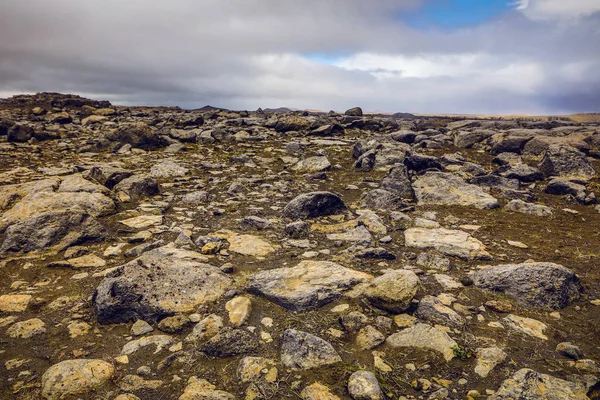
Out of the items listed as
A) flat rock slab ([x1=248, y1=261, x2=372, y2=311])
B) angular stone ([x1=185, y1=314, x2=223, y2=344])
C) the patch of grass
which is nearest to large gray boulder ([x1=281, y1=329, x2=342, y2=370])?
flat rock slab ([x1=248, y1=261, x2=372, y2=311])

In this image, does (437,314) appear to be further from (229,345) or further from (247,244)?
(247,244)

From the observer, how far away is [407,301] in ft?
17.1

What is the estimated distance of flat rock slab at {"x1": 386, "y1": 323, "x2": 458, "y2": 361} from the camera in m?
4.47

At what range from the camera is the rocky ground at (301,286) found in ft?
13.4

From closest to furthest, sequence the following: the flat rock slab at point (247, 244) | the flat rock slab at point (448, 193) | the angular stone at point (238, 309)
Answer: the angular stone at point (238, 309) → the flat rock slab at point (247, 244) → the flat rock slab at point (448, 193)

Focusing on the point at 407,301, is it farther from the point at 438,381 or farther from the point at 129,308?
the point at 129,308

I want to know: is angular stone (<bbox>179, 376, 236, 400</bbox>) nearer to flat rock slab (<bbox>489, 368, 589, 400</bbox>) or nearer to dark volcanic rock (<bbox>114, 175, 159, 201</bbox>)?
flat rock slab (<bbox>489, 368, 589, 400</bbox>)

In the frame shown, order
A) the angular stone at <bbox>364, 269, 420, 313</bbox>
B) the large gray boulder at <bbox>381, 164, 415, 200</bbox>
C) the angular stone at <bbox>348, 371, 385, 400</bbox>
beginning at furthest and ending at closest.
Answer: the large gray boulder at <bbox>381, 164, 415, 200</bbox>
the angular stone at <bbox>364, 269, 420, 313</bbox>
the angular stone at <bbox>348, 371, 385, 400</bbox>

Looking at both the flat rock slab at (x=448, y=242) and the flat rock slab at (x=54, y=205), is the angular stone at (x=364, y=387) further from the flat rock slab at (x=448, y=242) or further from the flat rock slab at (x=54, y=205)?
the flat rock slab at (x=54, y=205)

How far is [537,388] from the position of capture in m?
3.70

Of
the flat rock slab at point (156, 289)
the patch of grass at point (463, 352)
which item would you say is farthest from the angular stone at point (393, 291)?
the flat rock slab at point (156, 289)

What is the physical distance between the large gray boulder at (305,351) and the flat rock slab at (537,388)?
193 cm

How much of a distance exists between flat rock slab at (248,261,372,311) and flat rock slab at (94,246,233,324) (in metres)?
0.68

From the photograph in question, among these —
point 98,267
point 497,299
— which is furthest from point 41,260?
point 497,299
